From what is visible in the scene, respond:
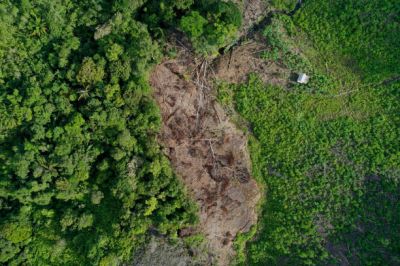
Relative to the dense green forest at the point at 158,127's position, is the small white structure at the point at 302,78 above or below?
above

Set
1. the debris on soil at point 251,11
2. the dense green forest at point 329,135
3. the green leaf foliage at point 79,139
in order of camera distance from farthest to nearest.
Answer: the debris on soil at point 251,11 → the dense green forest at point 329,135 → the green leaf foliage at point 79,139

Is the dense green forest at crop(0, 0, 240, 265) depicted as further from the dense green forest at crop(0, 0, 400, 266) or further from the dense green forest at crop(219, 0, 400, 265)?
the dense green forest at crop(219, 0, 400, 265)

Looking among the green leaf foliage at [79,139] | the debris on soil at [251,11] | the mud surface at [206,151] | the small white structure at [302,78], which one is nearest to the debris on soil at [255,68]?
the small white structure at [302,78]

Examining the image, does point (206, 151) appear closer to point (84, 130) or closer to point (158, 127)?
point (158, 127)

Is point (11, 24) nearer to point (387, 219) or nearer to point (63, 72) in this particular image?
point (63, 72)

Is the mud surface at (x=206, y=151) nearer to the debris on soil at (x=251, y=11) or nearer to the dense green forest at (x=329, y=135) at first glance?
the dense green forest at (x=329, y=135)
